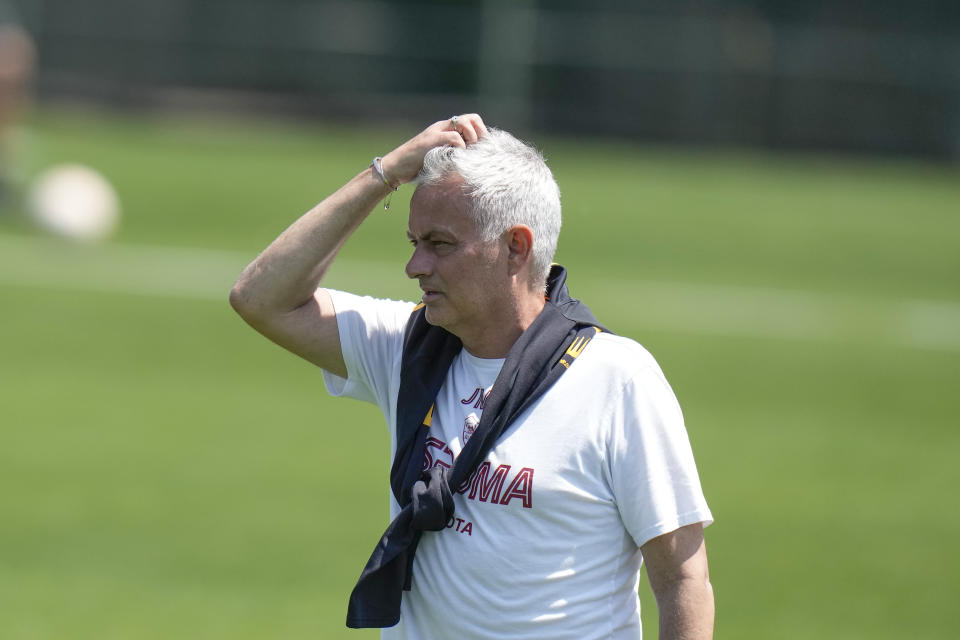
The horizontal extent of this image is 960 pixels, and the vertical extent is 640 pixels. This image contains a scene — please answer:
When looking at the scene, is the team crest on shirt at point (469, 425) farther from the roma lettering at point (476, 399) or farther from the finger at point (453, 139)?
the finger at point (453, 139)

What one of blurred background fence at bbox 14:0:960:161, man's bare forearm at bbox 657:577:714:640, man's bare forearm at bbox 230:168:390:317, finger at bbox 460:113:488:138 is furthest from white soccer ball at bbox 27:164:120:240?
man's bare forearm at bbox 657:577:714:640

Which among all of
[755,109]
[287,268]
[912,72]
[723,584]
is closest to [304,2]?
[755,109]

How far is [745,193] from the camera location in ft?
91.6

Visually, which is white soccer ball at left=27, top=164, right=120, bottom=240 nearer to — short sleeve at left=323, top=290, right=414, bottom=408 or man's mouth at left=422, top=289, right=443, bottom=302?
short sleeve at left=323, top=290, right=414, bottom=408

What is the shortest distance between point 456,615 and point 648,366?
0.94 m

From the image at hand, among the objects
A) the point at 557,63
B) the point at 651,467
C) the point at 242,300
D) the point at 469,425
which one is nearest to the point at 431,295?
the point at 469,425

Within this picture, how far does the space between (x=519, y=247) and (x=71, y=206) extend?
1771 cm

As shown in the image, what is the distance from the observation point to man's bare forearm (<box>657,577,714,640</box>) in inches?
148

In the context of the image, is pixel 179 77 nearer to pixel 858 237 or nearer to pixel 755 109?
pixel 755 109

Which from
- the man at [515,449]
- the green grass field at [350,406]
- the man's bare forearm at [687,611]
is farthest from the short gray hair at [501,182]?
the green grass field at [350,406]

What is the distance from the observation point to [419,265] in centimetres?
405

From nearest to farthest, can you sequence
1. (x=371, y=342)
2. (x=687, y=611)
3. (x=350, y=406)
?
(x=687, y=611)
(x=371, y=342)
(x=350, y=406)

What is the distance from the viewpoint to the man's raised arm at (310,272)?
4309 mm

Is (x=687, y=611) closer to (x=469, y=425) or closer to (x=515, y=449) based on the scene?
(x=515, y=449)
